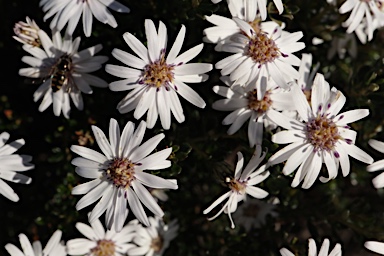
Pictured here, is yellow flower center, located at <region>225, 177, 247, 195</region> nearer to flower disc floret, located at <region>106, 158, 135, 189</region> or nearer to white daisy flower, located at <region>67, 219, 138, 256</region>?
flower disc floret, located at <region>106, 158, 135, 189</region>

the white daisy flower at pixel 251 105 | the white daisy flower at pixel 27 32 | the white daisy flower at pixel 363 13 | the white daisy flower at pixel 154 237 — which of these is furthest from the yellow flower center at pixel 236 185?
the white daisy flower at pixel 27 32

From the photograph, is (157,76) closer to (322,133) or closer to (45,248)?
(322,133)

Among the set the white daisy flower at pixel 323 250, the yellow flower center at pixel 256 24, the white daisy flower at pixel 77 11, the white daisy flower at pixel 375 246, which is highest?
the white daisy flower at pixel 77 11

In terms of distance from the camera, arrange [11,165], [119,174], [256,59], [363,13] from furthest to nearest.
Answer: [363,13], [11,165], [256,59], [119,174]

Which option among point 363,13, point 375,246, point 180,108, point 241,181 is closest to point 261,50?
point 180,108

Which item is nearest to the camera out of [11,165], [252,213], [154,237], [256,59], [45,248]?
[256,59]

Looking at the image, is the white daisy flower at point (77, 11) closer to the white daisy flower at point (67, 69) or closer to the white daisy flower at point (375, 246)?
the white daisy flower at point (67, 69)
